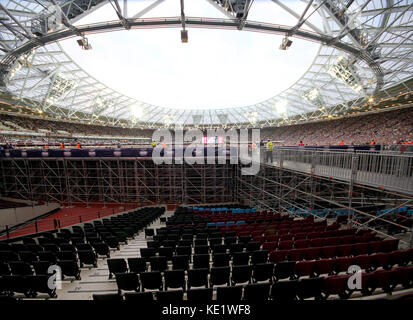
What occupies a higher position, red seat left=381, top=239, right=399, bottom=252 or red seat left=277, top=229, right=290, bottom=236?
red seat left=381, top=239, right=399, bottom=252

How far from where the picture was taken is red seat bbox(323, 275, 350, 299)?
327 centimetres

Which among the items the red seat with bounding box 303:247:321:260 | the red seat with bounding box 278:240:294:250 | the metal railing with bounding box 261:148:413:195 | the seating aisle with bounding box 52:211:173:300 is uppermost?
the metal railing with bounding box 261:148:413:195

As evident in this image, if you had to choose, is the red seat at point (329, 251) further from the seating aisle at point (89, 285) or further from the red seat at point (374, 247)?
the seating aisle at point (89, 285)

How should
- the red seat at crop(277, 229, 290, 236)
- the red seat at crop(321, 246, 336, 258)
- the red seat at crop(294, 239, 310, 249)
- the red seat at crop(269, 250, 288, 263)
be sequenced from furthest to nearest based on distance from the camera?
the red seat at crop(277, 229, 290, 236), the red seat at crop(294, 239, 310, 249), the red seat at crop(321, 246, 336, 258), the red seat at crop(269, 250, 288, 263)

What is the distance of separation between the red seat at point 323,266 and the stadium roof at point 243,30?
10.6 metres

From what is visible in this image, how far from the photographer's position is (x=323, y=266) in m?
4.02

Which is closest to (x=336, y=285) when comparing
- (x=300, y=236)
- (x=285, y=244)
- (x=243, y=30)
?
(x=285, y=244)

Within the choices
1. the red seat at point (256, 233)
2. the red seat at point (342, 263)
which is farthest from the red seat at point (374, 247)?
the red seat at point (256, 233)

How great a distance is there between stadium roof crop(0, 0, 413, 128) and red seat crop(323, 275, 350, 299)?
1083 centimetres

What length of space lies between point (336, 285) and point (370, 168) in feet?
19.3

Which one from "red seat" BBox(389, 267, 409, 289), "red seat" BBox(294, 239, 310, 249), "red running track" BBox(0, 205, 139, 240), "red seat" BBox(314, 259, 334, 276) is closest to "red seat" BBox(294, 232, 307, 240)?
"red seat" BBox(294, 239, 310, 249)

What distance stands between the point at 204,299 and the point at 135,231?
6.94 metres

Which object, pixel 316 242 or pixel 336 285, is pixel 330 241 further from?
pixel 336 285

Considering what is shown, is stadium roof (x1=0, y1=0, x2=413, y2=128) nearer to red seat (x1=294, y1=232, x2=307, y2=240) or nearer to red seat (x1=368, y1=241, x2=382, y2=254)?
red seat (x1=294, y1=232, x2=307, y2=240)
